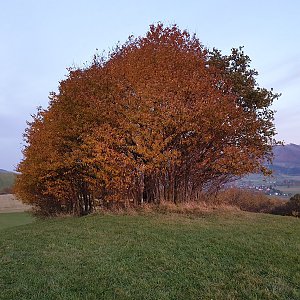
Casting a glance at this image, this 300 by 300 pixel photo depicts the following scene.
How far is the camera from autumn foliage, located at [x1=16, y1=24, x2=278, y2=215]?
16.8m

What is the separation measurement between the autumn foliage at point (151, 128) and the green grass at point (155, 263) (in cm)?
542

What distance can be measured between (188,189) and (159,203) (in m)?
2.27

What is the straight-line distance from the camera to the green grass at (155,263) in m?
5.87

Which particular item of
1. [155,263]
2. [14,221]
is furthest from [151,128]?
[14,221]

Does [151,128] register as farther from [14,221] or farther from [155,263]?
[14,221]

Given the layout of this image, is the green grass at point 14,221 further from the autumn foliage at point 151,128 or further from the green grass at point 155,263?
the green grass at point 155,263

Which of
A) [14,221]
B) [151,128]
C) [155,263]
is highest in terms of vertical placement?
[151,128]

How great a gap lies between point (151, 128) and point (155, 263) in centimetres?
981

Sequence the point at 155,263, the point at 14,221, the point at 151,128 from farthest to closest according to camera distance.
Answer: the point at 14,221, the point at 151,128, the point at 155,263

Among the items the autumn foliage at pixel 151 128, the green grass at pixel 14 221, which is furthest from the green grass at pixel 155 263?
the green grass at pixel 14 221

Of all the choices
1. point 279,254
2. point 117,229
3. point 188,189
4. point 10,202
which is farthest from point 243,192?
point 10,202

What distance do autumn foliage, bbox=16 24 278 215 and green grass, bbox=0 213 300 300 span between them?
542cm

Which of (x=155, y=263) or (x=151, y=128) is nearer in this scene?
(x=155, y=263)

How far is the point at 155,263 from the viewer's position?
7.53m
